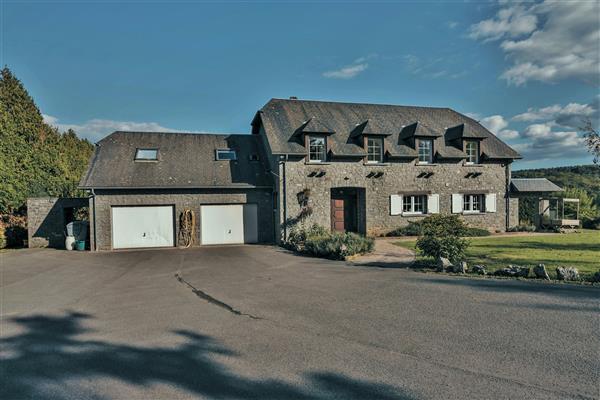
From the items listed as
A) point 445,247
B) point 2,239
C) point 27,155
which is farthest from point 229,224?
point 27,155

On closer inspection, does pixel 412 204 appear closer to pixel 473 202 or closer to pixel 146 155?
pixel 473 202

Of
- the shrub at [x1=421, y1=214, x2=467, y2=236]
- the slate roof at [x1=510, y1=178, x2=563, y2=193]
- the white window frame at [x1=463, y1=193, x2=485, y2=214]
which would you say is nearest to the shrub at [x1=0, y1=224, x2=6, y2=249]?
the shrub at [x1=421, y1=214, x2=467, y2=236]

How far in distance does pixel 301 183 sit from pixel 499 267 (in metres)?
9.26

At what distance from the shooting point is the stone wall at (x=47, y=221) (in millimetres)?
16469

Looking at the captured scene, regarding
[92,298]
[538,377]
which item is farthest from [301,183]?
[538,377]

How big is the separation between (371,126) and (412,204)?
4666mm

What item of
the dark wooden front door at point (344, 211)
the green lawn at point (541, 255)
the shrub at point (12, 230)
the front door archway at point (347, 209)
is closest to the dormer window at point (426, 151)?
the front door archway at point (347, 209)

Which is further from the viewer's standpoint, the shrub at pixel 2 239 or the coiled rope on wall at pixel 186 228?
the shrub at pixel 2 239

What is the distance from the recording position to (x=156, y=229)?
51.5 ft

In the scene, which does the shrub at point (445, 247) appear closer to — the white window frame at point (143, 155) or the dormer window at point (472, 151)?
the dormer window at point (472, 151)

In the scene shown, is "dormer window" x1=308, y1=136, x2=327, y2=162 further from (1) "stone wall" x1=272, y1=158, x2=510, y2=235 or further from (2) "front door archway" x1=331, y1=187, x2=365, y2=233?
(2) "front door archway" x1=331, y1=187, x2=365, y2=233

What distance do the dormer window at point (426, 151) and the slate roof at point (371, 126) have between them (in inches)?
13.6

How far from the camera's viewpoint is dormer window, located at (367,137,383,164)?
17.6m

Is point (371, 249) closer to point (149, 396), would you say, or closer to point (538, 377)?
point (538, 377)
